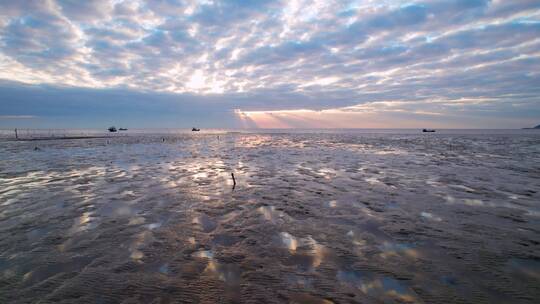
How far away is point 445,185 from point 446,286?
11915mm

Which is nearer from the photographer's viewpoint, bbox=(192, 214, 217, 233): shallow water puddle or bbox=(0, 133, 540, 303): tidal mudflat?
bbox=(0, 133, 540, 303): tidal mudflat

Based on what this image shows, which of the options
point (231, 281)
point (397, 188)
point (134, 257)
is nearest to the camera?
point (231, 281)

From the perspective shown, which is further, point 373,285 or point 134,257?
point 134,257

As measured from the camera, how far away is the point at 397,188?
48.0ft

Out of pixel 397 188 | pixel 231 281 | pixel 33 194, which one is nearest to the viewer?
pixel 231 281

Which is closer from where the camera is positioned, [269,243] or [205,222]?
[269,243]

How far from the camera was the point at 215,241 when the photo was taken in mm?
7852

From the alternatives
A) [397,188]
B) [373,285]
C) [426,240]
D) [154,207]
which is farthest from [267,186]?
[373,285]

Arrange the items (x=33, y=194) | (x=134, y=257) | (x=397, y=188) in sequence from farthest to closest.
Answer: (x=397, y=188) → (x=33, y=194) → (x=134, y=257)

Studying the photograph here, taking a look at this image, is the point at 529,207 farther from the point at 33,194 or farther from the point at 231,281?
the point at 33,194

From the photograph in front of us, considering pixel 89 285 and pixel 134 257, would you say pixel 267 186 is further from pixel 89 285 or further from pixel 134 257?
pixel 89 285

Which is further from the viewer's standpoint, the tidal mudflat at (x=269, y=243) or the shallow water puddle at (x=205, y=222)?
the shallow water puddle at (x=205, y=222)

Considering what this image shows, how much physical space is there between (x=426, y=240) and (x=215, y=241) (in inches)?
248

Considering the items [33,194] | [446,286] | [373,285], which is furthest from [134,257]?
[33,194]
